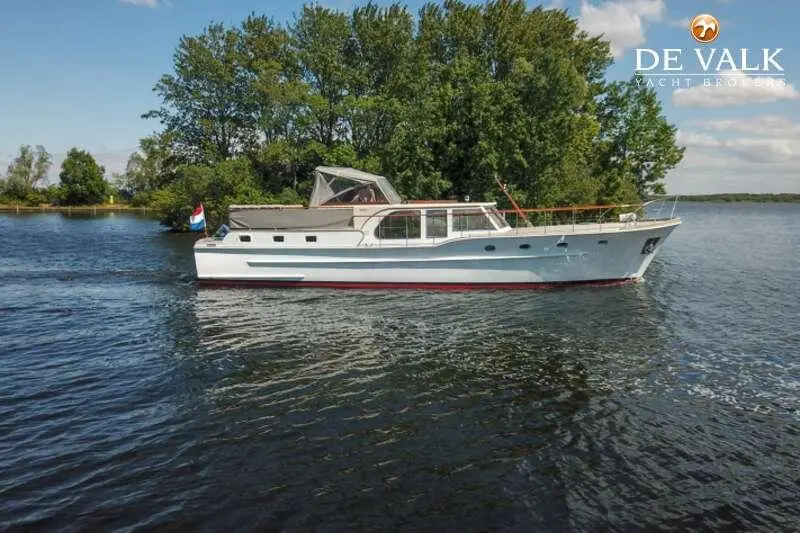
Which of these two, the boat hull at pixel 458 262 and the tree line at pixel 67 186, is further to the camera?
the tree line at pixel 67 186

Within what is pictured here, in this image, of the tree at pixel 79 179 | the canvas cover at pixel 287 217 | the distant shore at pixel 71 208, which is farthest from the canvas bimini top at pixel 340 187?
the tree at pixel 79 179

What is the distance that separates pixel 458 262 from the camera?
74.4ft

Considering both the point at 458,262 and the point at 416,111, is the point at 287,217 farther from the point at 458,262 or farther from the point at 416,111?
the point at 416,111

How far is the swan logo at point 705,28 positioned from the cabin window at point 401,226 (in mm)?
15788

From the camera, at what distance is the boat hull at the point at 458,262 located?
72.9ft

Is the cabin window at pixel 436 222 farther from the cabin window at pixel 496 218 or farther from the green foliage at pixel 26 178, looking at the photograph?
the green foliage at pixel 26 178

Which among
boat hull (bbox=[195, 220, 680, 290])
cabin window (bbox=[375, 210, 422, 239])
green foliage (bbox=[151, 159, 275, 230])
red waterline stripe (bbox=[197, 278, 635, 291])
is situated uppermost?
green foliage (bbox=[151, 159, 275, 230])

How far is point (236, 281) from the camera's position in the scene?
957 inches

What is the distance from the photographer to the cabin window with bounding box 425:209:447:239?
22.6 metres

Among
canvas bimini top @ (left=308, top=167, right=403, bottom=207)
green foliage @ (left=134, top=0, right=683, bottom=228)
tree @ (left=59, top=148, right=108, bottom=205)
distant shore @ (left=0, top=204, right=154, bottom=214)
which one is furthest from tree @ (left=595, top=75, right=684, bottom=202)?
tree @ (left=59, top=148, right=108, bottom=205)

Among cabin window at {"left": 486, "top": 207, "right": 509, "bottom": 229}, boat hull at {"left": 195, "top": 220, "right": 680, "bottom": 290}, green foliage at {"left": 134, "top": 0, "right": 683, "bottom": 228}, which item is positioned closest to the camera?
boat hull at {"left": 195, "top": 220, "right": 680, "bottom": 290}

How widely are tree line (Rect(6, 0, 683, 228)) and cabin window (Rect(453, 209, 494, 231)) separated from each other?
41.7ft

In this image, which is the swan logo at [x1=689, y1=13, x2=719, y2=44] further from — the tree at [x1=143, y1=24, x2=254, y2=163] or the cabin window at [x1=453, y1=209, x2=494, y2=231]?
the tree at [x1=143, y1=24, x2=254, y2=163]

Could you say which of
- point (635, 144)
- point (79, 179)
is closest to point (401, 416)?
point (635, 144)
